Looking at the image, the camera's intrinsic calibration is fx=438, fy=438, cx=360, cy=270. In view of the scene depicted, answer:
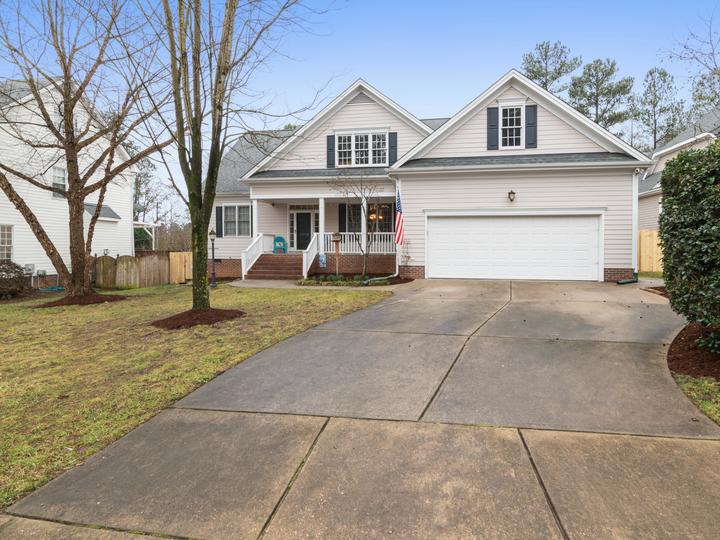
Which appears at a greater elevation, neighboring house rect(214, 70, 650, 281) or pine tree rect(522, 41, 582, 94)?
pine tree rect(522, 41, 582, 94)

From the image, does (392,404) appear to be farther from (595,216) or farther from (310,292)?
(595,216)

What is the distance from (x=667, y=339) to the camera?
6.11 m

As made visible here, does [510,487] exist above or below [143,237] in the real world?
below

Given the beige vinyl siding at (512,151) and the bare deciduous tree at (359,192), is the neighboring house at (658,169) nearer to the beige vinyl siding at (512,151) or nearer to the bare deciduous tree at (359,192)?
the beige vinyl siding at (512,151)

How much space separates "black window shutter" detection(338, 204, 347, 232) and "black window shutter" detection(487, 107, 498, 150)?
22.0 ft

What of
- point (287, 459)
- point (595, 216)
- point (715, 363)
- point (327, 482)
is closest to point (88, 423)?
point (287, 459)

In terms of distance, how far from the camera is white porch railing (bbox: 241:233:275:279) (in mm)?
17188

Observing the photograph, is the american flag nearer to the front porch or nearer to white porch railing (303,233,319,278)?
the front porch

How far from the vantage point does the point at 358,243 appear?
56.6ft

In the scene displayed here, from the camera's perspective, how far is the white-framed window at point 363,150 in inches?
713

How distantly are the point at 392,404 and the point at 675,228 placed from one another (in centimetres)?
390

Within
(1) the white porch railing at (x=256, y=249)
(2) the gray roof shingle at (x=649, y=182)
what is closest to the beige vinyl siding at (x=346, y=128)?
(1) the white porch railing at (x=256, y=249)

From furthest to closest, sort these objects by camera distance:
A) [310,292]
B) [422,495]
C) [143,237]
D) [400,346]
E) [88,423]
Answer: [143,237]
[310,292]
[400,346]
[88,423]
[422,495]

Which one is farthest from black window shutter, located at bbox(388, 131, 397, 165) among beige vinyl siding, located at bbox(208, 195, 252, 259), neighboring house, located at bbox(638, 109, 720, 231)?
neighboring house, located at bbox(638, 109, 720, 231)
